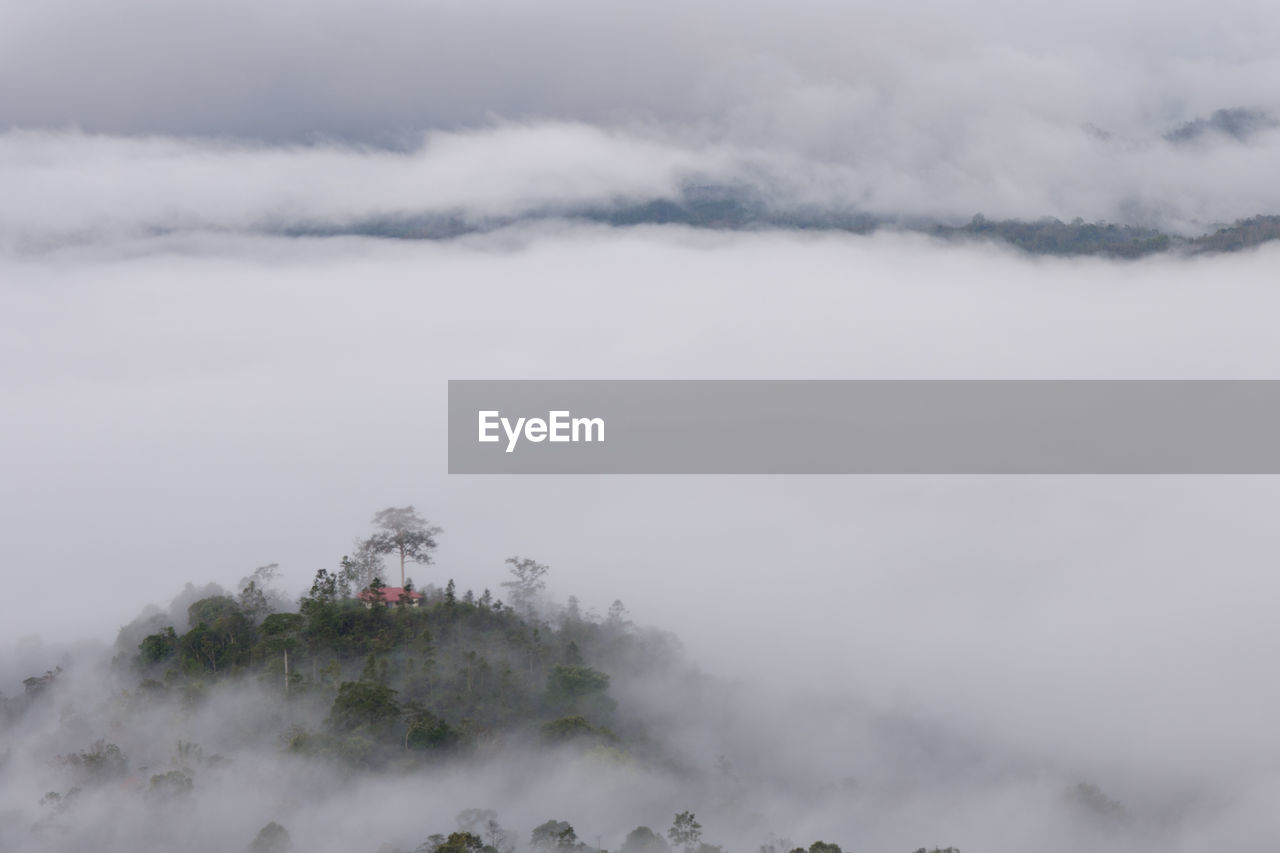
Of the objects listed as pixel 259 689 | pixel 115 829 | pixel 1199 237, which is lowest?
pixel 115 829

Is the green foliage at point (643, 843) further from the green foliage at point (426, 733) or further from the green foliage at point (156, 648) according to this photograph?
the green foliage at point (156, 648)

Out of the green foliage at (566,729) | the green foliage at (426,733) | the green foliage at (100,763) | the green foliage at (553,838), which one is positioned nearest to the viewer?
the green foliage at (553,838)

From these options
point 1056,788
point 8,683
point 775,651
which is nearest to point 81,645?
point 8,683

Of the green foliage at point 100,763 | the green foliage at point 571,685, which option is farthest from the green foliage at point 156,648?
the green foliage at point 571,685

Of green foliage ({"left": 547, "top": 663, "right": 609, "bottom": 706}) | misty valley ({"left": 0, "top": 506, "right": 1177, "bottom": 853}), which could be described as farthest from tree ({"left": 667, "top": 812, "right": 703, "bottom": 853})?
green foliage ({"left": 547, "top": 663, "right": 609, "bottom": 706})

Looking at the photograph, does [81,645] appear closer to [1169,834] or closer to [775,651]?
[775,651]

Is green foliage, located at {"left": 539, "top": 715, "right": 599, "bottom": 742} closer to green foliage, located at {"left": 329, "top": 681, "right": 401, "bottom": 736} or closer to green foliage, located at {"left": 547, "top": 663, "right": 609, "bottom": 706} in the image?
green foliage, located at {"left": 547, "top": 663, "right": 609, "bottom": 706}

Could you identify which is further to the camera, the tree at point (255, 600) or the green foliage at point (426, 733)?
the tree at point (255, 600)
